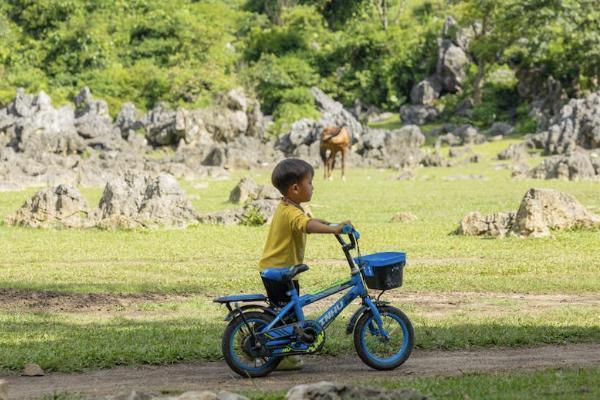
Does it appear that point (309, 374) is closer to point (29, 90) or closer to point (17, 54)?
point (29, 90)

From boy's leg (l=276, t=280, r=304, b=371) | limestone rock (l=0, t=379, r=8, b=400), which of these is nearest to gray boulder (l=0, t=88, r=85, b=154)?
boy's leg (l=276, t=280, r=304, b=371)

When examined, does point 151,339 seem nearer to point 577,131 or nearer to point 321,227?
point 321,227

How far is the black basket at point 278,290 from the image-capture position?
325 inches

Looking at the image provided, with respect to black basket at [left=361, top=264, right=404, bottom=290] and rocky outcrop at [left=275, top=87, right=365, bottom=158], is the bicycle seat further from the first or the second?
rocky outcrop at [left=275, top=87, right=365, bottom=158]

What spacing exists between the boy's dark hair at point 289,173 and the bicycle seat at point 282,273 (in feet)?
1.97

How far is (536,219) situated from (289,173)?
11701mm

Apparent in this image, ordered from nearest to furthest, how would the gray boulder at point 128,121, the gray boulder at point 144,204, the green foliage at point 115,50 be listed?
the gray boulder at point 144,204
the gray boulder at point 128,121
the green foliage at point 115,50

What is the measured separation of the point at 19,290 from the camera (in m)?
13.8

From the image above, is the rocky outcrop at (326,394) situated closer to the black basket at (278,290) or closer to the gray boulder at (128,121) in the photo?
the black basket at (278,290)

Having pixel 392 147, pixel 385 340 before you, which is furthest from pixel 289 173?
pixel 392 147

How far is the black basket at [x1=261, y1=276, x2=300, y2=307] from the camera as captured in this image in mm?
8258

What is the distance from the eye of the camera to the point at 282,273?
8.17 metres

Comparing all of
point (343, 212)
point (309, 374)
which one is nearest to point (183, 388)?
point (309, 374)

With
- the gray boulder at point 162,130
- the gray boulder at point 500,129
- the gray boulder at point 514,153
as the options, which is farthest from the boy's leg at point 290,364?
the gray boulder at point 500,129
